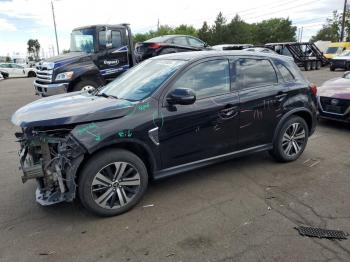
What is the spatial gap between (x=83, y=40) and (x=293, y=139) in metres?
7.68

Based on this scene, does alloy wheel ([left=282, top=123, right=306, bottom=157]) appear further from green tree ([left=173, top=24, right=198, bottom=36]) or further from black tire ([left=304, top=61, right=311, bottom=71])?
green tree ([left=173, top=24, right=198, bottom=36])

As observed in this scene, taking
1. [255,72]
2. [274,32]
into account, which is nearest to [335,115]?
[255,72]

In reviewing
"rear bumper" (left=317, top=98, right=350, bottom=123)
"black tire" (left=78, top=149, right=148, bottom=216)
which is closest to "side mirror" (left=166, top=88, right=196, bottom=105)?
"black tire" (left=78, top=149, right=148, bottom=216)

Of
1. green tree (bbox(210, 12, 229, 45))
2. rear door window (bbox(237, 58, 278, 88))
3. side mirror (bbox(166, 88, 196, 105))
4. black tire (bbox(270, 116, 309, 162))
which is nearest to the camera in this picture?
side mirror (bbox(166, 88, 196, 105))

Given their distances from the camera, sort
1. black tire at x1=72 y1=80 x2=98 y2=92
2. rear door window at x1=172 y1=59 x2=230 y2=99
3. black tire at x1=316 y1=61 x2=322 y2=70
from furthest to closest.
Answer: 1. black tire at x1=316 y1=61 x2=322 y2=70
2. black tire at x1=72 y1=80 x2=98 y2=92
3. rear door window at x1=172 y1=59 x2=230 y2=99

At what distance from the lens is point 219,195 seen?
4.01 meters

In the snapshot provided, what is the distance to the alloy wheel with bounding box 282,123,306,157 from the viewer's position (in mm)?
4910

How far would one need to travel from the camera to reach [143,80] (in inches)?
163

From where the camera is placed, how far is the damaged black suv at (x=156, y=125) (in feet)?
11.1

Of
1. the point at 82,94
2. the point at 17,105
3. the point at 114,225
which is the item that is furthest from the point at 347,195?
the point at 17,105

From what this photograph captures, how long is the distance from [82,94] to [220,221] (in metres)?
2.53

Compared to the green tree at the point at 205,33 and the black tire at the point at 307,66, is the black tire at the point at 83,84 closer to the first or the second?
the black tire at the point at 307,66

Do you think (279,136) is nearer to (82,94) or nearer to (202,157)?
(202,157)

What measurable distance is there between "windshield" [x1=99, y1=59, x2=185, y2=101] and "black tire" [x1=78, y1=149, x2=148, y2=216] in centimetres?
75
